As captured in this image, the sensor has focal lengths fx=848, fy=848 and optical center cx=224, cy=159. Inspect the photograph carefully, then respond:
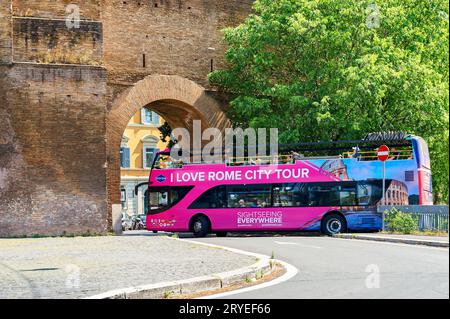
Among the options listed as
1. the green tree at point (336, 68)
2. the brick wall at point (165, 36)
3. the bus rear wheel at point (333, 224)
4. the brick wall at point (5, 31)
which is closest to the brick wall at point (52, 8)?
the brick wall at point (5, 31)

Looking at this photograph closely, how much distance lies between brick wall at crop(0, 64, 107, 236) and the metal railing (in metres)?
11.2

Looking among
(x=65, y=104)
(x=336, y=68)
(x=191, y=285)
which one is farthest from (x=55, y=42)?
(x=191, y=285)

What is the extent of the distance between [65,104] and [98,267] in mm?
16768

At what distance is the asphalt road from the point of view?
985cm

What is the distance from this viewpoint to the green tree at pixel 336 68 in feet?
104

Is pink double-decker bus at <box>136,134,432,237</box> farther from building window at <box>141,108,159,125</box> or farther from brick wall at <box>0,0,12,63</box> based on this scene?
building window at <box>141,108,159,125</box>

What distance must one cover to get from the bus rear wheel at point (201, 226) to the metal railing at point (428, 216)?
753 centimetres

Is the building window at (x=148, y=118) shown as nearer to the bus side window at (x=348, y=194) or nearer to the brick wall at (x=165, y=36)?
the brick wall at (x=165, y=36)

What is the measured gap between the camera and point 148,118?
218 ft

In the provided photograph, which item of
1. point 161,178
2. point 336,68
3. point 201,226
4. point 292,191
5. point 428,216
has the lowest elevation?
point 201,226

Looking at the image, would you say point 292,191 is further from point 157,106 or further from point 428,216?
point 157,106

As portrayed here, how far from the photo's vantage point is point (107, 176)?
105 ft

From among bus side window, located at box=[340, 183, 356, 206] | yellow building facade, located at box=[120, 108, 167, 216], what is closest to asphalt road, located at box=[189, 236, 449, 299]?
bus side window, located at box=[340, 183, 356, 206]
